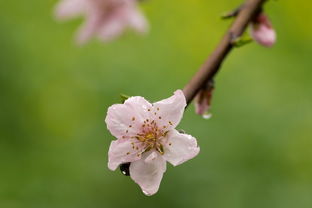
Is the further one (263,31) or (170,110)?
(263,31)

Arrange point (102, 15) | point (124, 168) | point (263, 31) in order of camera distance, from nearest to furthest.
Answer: point (124, 168) → point (263, 31) → point (102, 15)

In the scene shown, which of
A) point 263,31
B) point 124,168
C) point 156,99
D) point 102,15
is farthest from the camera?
point 156,99

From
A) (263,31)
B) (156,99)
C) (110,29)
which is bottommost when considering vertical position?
(156,99)

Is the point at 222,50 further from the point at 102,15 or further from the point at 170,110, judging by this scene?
the point at 102,15

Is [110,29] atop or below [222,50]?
below

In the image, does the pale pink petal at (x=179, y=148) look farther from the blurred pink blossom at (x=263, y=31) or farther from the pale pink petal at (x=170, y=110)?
the blurred pink blossom at (x=263, y=31)

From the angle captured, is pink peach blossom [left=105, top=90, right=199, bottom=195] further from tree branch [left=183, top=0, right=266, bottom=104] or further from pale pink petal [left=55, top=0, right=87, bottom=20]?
pale pink petal [left=55, top=0, right=87, bottom=20]

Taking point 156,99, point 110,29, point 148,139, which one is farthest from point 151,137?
point 156,99
